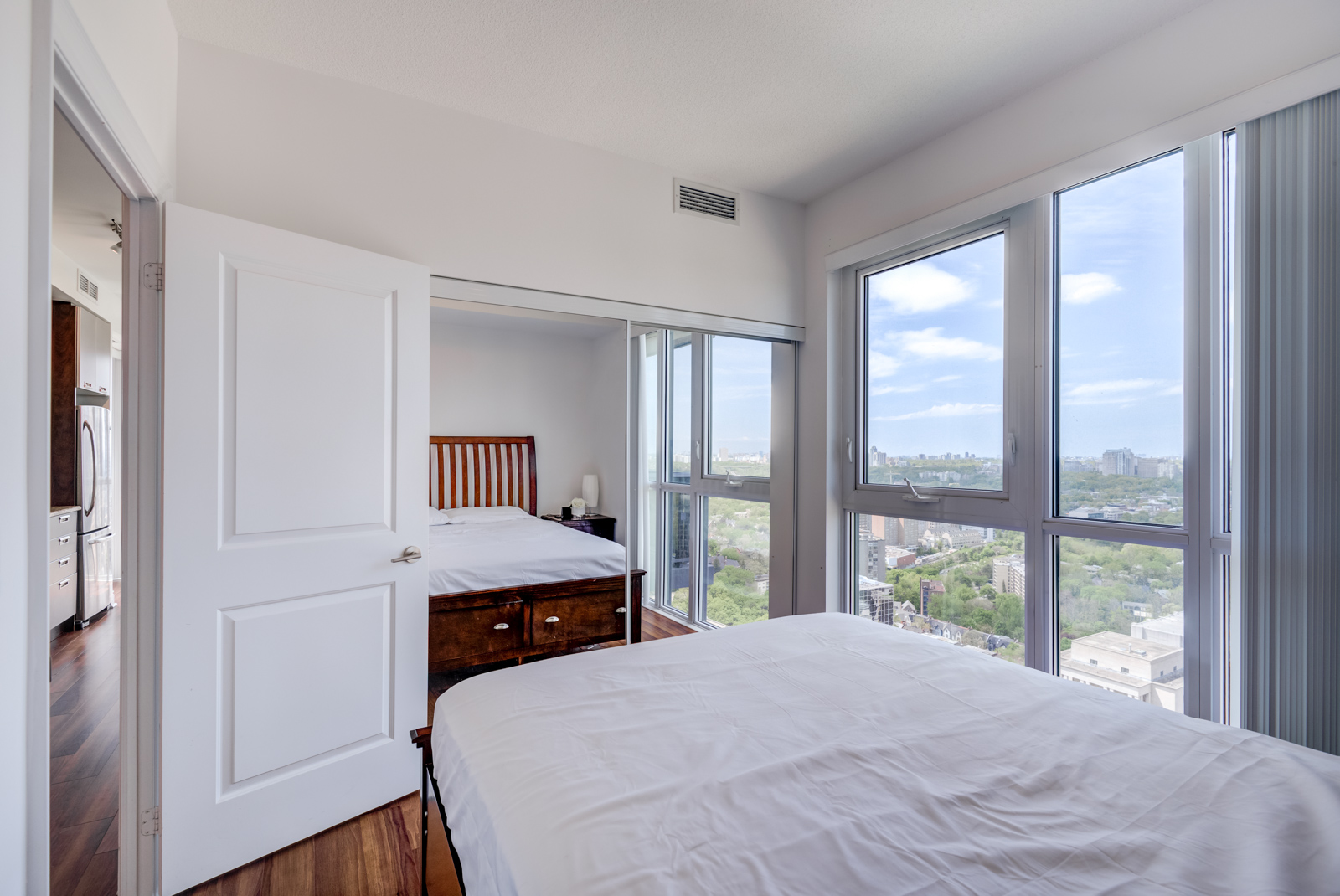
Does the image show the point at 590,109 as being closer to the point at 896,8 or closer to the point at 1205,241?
the point at 896,8

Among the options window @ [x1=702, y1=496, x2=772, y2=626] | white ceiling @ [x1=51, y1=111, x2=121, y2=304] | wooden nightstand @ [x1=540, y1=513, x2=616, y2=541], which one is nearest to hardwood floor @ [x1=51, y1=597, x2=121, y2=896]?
wooden nightstand @ [x1=540, y1=513, x2=616, y2=541]

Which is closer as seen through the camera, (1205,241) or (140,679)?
(140,679)

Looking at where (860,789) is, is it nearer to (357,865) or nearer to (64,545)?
(357,865)

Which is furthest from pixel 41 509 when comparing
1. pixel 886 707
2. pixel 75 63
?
pixel 886 707

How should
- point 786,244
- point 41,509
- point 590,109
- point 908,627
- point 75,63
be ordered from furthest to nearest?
1. point 786,244
2. point 908,627
3. point 590,109
4. point 75,63
5. point 41,509

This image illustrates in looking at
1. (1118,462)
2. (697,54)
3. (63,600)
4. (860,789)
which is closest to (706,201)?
(697,54)

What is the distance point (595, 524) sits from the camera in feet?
9.57

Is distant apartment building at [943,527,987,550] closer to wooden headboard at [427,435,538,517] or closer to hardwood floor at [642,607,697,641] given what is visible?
hardwood floor at [642,607,697,641]

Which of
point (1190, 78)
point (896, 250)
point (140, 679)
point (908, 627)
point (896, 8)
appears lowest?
point (908, 627)

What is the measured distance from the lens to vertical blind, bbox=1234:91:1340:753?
63.4 inches

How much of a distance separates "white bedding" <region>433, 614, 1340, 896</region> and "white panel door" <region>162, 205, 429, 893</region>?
783 millimetres

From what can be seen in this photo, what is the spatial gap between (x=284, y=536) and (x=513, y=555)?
0.95 metres

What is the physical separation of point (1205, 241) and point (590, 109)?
228 centimetres

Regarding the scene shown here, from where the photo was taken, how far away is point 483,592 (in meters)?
2.56
